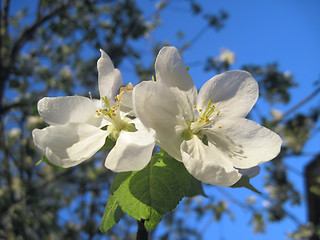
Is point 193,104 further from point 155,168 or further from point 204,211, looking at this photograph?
point 204,211

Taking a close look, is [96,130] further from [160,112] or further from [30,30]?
[30,30]

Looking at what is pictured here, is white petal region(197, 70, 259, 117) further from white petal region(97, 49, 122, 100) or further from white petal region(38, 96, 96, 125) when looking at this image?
white petal region(38, 96, 96, 125)

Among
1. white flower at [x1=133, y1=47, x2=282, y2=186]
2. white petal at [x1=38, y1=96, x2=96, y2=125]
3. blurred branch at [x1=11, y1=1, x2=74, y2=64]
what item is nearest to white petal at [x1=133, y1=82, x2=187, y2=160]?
white flower at [x1=133, y1=47, x2=282, y2=186]

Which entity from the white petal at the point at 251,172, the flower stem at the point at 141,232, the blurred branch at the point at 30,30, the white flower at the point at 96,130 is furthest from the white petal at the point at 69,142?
the blurred branch at the point at 30,30

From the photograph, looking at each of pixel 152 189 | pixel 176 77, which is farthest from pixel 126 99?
pixel 152 189

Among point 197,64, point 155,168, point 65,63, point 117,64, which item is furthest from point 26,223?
point 65,63
